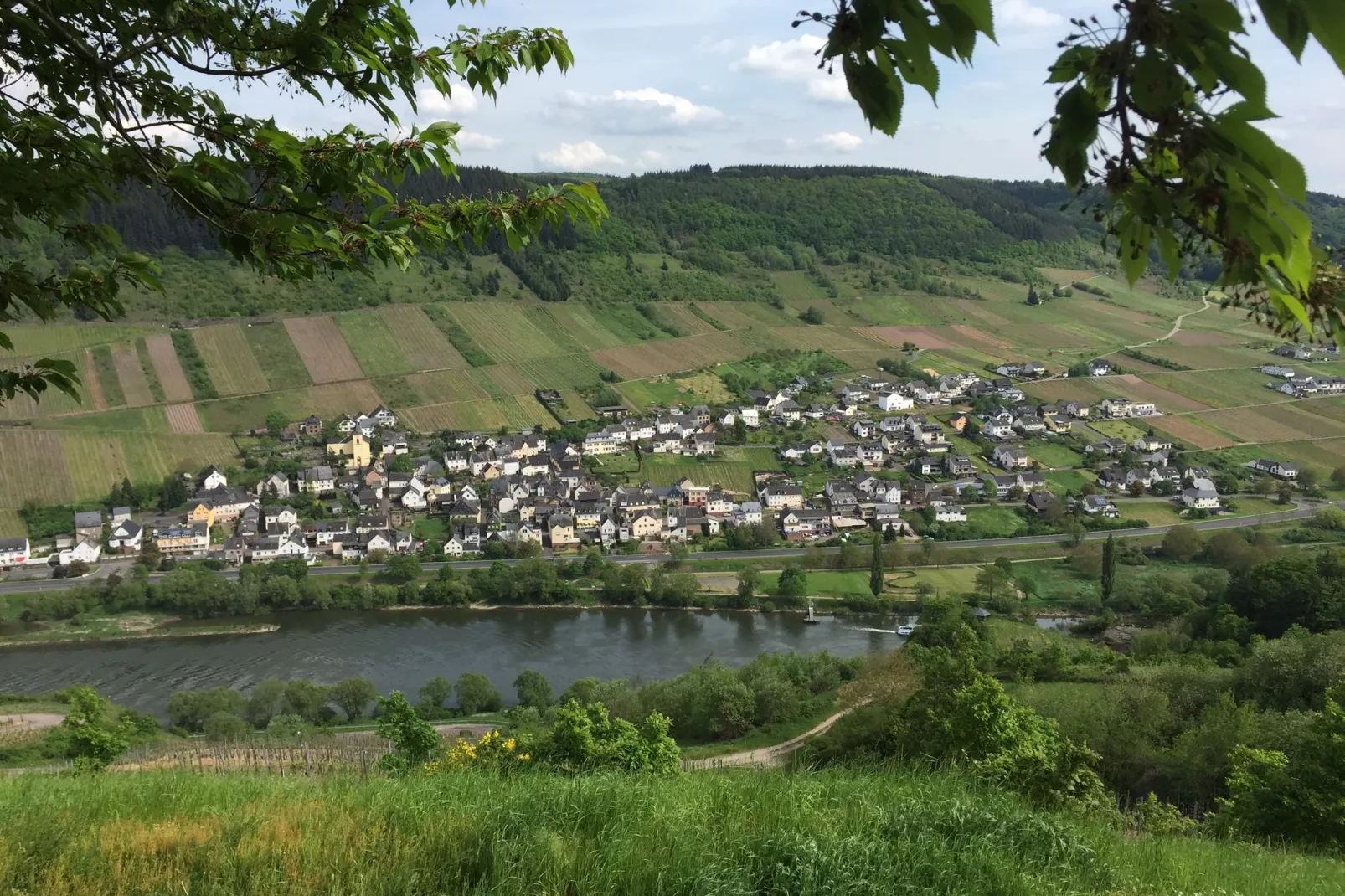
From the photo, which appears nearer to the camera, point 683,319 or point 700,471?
point 700,471

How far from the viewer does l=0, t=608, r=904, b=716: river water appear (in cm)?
1978

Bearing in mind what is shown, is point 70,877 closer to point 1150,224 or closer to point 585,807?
point 585,807

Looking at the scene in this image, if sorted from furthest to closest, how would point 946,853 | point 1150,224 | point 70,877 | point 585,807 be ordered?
point 585,807 → point 946,853 → point 70,877 → point 1150,224

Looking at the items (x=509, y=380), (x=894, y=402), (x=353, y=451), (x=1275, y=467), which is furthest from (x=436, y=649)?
(x=1275, y=467)

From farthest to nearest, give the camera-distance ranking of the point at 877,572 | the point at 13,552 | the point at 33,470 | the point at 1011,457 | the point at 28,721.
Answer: the point at 1011,457 → the point at 33,470 → the point at 13,552 → the point at 877,572 → the point at 28,721

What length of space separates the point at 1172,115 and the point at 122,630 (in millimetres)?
26656

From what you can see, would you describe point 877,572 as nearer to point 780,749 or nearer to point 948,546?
point 948,546

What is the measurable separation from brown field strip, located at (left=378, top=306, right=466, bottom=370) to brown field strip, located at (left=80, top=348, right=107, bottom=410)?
1353 cm

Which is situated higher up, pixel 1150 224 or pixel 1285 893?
pixel 1150 224

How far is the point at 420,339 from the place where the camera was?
159 feet

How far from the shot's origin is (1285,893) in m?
2.56

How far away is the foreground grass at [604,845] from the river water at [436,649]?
16.7 m

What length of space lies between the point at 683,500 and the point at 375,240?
31.4 m

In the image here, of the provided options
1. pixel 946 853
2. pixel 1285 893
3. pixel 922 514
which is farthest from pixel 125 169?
pixel 922 514
